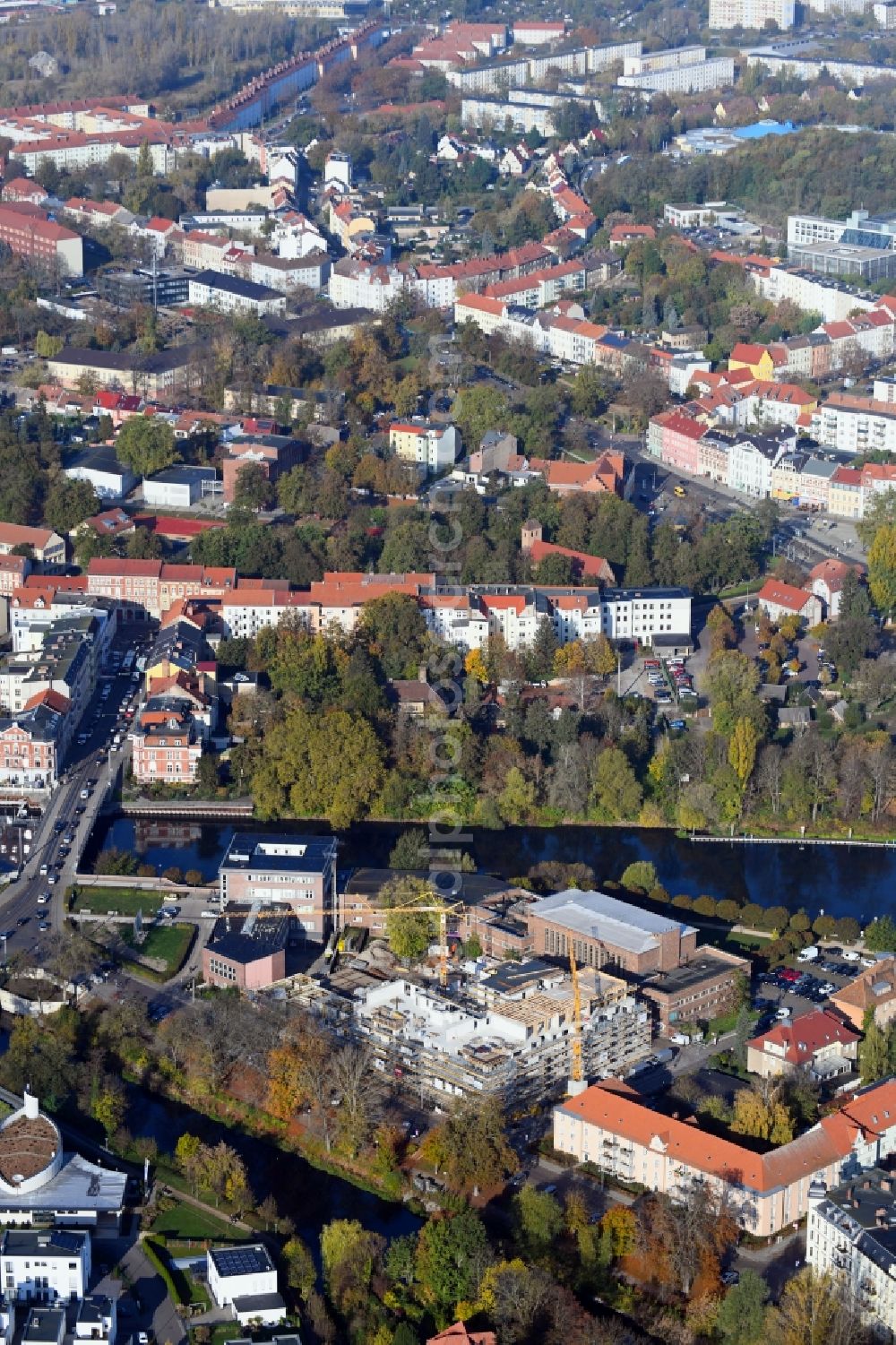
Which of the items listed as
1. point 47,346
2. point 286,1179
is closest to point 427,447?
point 47,346

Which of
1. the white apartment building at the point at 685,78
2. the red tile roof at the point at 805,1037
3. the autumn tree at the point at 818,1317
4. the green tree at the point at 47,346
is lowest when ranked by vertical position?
the red tile roof at the point at 805,1037

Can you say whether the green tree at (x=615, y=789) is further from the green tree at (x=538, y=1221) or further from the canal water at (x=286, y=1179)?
the green tree at (x=538, y=1221)

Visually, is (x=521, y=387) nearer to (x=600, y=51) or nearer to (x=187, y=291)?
(x=187, y=291)

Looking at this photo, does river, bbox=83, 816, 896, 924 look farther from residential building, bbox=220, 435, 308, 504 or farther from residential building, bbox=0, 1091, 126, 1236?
residential building, bbox=220, 435, 308, 504

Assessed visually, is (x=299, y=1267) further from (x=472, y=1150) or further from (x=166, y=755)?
(x=166, y=755)

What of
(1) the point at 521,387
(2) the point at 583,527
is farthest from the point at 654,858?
(1) the point at 521,387

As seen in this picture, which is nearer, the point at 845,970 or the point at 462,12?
the point at 845,970

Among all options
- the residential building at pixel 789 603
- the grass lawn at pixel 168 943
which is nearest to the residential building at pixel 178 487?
the residential building at pixel 789 603
